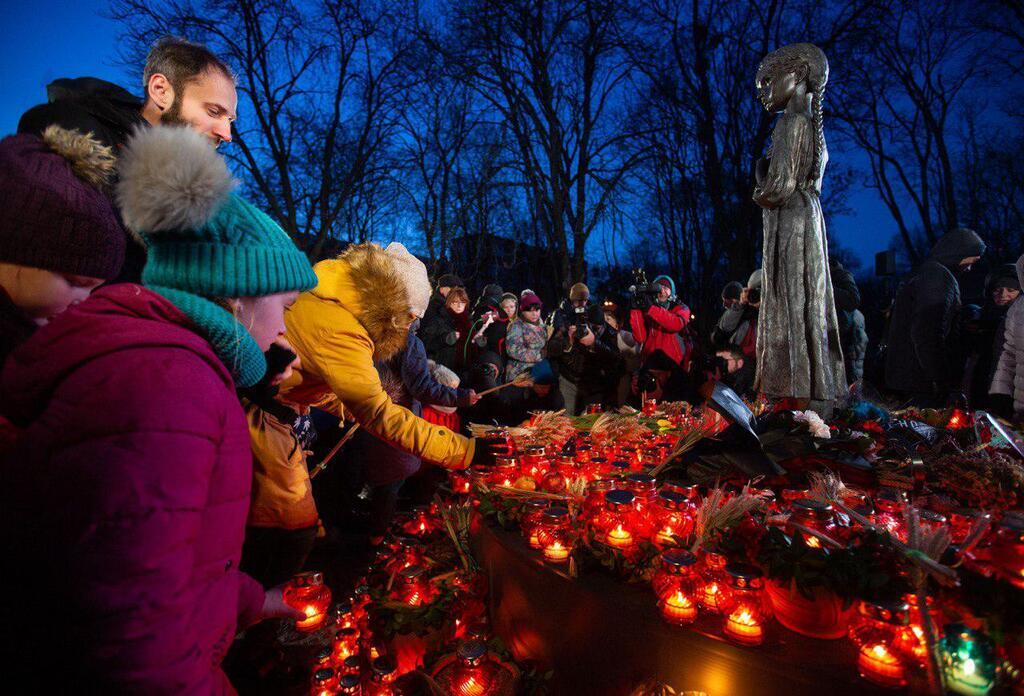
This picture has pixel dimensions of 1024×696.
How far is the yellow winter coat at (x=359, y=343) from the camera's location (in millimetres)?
2604

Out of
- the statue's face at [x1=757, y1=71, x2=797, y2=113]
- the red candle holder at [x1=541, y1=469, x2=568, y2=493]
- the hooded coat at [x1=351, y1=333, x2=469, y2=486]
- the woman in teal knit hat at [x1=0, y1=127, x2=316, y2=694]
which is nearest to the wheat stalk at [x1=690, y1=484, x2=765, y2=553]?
the red candle holder at [x1=541, y1=469, x2=568, y2=493]

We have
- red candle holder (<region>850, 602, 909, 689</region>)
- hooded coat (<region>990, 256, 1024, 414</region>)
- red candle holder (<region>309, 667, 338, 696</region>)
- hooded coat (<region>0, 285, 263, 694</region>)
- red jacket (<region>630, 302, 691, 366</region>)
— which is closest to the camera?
hooded coat (<region>0, 285, 263, 694</region>)

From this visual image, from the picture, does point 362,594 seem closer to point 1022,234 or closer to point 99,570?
point 99,570

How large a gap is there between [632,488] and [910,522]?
0.93 meters

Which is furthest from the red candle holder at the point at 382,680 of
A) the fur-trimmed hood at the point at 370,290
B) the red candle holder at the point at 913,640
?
the red candle holder at the point at 913,640

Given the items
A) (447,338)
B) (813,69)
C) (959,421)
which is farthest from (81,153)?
(447,338)

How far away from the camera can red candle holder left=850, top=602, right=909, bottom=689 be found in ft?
4.38

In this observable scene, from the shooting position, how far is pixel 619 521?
200cm

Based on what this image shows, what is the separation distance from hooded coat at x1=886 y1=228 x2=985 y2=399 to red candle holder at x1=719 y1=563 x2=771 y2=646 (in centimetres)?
702

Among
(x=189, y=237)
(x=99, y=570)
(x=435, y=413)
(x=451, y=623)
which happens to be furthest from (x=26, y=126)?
(x=435, y=413)

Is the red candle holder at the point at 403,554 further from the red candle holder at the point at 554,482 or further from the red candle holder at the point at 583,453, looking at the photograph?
the red candle holder at the point at 583,453

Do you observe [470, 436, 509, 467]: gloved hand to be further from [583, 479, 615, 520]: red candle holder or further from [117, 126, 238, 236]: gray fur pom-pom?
[117, 126, 238, 236]: gray fur pom-pom

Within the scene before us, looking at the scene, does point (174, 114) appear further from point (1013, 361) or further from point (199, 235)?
point (1013, 361)

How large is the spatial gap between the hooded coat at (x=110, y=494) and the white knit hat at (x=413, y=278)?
175 centimetres
